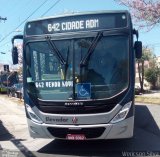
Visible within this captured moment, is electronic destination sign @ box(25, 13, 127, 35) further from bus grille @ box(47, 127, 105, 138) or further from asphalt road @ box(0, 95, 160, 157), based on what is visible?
asphalt road @ box(0, 95, 160, 157)

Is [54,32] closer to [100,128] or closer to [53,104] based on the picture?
[53,104]

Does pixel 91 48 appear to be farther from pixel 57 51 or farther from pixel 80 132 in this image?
pixel 80 132

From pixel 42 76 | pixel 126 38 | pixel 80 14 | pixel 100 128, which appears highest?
pixel 80 14

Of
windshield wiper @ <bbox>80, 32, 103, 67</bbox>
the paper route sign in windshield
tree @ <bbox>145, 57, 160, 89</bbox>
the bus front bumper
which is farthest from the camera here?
tree @ <bbox>145, 57, 160, 89</bbox>

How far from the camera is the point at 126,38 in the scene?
9180mm

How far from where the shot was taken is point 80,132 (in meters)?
8.99

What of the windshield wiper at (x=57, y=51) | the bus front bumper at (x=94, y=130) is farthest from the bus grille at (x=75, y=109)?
the windshield wiper at (x=57, y=51)

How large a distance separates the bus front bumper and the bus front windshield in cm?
66

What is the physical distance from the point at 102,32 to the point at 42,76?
1849 mm

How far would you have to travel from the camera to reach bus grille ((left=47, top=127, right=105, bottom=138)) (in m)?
8.90

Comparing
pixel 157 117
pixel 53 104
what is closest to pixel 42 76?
pixel 53 104

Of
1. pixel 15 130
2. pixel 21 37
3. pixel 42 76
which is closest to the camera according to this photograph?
pixel 42 76

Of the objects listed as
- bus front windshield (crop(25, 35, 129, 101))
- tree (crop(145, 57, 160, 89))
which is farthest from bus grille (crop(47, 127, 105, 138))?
tree (crop(145, 57, 160, 89))

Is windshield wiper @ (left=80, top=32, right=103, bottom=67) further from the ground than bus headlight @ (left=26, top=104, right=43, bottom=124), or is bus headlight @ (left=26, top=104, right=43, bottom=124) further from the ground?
windshield wiper @ (left=80, top=32, right=103, bottom=67)
